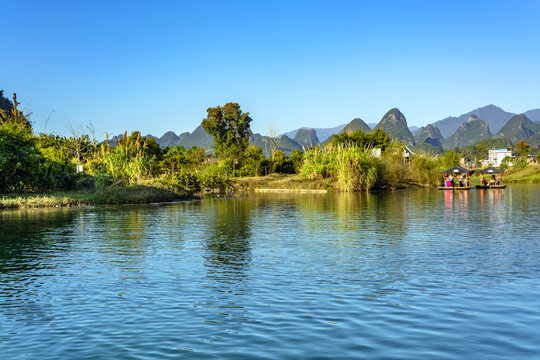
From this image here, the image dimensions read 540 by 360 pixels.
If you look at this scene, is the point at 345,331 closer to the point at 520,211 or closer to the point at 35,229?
the point at 35,229

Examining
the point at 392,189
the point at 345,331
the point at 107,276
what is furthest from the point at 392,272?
the point at 392,189

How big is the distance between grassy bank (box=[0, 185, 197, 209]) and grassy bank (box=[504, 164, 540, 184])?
216 feet

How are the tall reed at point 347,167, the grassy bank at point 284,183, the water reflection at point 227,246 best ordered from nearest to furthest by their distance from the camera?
the water reflection at point 227,246 < the tall reed at point 347,167 < the grassy bank at point 284,183

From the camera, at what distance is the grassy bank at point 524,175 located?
268 ft

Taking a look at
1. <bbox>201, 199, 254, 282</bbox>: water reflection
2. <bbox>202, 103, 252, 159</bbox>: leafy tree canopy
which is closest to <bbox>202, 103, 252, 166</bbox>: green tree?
<bbox>202, 103, 252, 159</bbox>: leafy tree canopy

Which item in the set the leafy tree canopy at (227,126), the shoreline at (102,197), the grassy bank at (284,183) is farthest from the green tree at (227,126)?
the shoreline at (102,197)

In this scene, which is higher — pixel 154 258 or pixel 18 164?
pixel 18 164

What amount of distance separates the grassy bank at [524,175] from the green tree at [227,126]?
145 feet

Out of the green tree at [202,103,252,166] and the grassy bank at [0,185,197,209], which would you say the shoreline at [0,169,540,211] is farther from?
the green tree at [202,103,252,166]

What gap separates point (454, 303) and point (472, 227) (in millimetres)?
11838

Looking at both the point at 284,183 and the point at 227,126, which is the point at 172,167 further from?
the point at 227,126

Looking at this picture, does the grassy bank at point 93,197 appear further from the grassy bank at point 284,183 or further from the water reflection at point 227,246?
the grassy bank at point 284,183

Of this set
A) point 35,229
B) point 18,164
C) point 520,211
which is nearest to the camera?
point 35,229

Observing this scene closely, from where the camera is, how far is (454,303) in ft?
27.9
